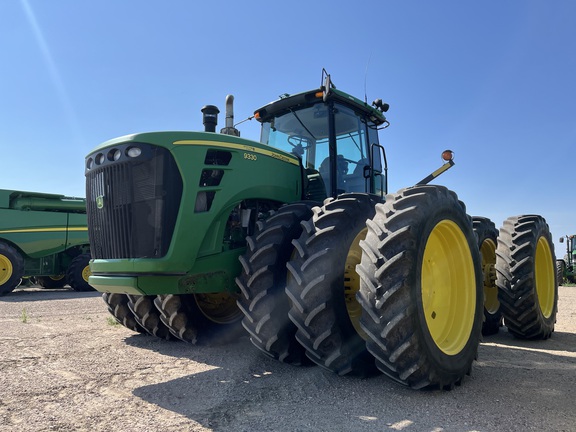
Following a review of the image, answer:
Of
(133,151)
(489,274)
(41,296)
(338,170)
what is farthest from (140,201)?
(41,296)

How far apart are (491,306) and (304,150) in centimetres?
329

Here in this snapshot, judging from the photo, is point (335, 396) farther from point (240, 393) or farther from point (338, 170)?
point (338, 170)

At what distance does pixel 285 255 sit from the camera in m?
3.76

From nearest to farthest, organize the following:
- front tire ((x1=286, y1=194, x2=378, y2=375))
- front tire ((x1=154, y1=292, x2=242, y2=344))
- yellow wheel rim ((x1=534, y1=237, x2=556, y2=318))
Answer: front tire ((x1=286, y1=194, x2=378, y2=375)) → front tire ((x1=154, y1=292, x2=242, y2=344)) → yellow wheel rim ((x1=534, y1=237, x2=556, y2=318))

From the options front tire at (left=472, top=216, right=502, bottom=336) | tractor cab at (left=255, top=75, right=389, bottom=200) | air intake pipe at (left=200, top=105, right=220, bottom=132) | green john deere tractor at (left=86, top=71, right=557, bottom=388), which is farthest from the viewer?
front tire at (left=472, top=216, right=502, bottom=336)

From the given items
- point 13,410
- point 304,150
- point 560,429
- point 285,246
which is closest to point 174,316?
point 285,246

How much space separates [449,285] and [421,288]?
0.75 m

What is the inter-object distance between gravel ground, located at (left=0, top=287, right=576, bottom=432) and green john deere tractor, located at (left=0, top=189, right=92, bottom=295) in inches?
326

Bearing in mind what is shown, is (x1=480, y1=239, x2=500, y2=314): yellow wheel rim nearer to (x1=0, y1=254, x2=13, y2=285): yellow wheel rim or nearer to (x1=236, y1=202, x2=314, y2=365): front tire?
(x1=236, y1=202, x2=314, y2=365): front tire

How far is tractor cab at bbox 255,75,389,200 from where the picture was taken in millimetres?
5113

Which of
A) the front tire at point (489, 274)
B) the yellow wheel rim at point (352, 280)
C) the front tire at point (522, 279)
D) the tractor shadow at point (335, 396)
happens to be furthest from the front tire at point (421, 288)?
the front tire at point (489, 274)

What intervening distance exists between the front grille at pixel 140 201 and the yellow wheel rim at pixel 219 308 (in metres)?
1.39

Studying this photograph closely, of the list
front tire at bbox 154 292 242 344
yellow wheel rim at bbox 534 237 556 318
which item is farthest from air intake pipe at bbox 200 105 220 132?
yellow wheel rim at bbox 534 237 556 318

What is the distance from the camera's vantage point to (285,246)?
148 inches
